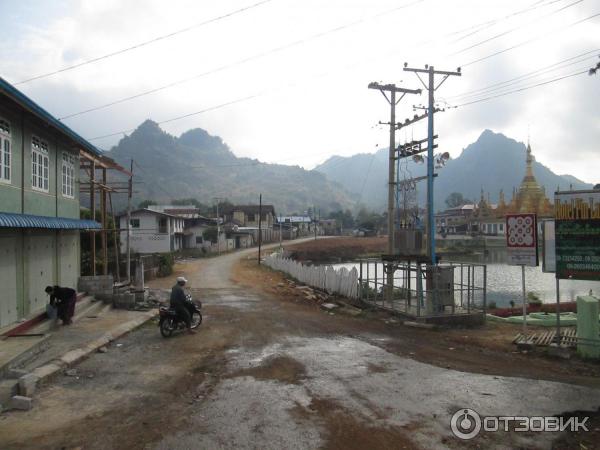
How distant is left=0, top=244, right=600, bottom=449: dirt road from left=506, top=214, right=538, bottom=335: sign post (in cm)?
234

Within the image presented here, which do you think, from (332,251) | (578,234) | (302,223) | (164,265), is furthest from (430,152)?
(302,223)

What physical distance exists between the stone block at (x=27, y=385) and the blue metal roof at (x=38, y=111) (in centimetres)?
594

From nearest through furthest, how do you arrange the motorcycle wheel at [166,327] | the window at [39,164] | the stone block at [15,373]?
the stone block at [15,373] → the motorcycle wheel at [166,327] → the window at [39,164]

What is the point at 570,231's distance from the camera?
9586mm

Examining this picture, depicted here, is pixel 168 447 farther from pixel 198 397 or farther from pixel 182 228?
pixel 182 228

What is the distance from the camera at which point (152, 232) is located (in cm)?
4044

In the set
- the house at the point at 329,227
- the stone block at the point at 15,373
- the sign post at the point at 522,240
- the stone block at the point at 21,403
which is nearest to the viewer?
the stone block at the point at 21,403

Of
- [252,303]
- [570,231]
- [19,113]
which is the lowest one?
[252,303]

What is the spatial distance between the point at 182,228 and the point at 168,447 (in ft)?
175

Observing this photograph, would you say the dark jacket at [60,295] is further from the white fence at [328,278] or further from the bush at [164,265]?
the bush at [164,265]

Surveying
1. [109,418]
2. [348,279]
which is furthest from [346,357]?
[348,279]

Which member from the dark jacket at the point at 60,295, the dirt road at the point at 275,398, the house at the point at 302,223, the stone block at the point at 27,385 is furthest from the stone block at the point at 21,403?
Result: the house at the point at 302,223

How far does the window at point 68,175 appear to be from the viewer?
15.1 m

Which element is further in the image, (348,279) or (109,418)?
(348,279)
